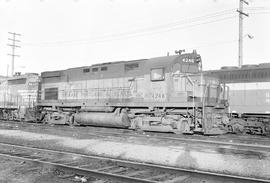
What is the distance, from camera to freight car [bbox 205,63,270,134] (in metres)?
15.8

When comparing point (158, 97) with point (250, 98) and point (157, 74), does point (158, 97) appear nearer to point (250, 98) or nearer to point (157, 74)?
point (157, 74)

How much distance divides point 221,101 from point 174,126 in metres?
2.89

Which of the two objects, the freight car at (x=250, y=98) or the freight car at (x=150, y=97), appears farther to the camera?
the freight car at (x=250, y=98)

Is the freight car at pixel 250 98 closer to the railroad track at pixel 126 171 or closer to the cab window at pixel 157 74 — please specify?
the cab window at pixel 157 74

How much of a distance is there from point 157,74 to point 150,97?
45.7 inches

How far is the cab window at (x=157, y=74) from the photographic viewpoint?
1387 centimetres

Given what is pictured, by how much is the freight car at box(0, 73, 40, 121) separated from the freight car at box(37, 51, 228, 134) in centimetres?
380

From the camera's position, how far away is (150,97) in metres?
14.3

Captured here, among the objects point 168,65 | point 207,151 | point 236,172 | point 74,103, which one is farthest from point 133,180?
point 74,103

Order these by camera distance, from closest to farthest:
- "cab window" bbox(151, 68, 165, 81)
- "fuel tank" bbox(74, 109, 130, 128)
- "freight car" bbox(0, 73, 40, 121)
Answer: "cab window" bbox(151, 68, 165, 81), "fuel tank" bbox(74, 109, 130, 128), "freight car" bbox(0, 73, 40, 121)

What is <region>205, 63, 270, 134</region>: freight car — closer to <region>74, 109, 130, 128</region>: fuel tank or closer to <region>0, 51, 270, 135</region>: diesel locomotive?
<region>0, 51, 270, 135</region>: diesel locomotive

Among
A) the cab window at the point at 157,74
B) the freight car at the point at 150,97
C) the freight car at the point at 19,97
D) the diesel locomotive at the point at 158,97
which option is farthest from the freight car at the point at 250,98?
the freight car at the point at 19,97

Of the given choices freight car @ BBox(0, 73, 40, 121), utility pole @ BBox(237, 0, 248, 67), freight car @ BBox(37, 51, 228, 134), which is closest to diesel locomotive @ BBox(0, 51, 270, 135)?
freight car @ BBox(37, 51, 228, 134)

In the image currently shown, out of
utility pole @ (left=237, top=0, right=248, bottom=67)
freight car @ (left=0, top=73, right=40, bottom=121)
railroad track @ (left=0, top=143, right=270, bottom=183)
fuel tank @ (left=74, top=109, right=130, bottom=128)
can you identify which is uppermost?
utility pole @ (left=237, top=0, right=248, bottom=67)
